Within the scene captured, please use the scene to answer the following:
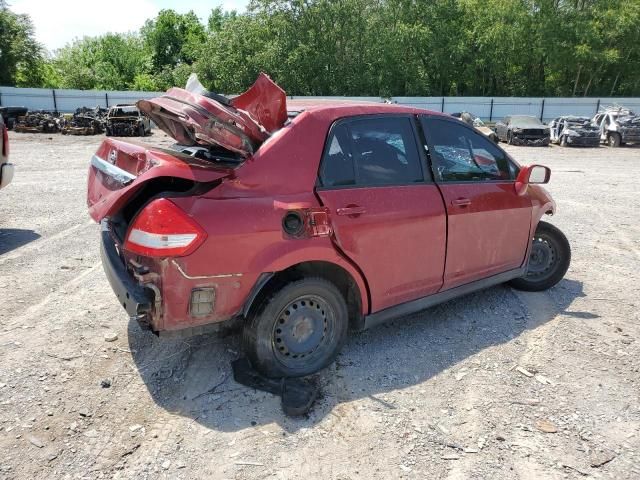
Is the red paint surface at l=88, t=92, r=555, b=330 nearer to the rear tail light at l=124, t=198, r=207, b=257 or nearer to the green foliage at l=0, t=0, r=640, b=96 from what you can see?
the rear tail light at l=124, t=198, r=207, b=257

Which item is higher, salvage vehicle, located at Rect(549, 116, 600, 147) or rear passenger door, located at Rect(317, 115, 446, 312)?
rear passenger door, located at Rect(317, 115, 446, 312)

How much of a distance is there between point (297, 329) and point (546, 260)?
302 centimetres

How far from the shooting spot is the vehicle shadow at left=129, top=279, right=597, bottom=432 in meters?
3.05

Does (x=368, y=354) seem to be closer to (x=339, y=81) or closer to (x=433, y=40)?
(x=339, y=81)

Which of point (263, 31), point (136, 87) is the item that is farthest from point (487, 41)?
point (136, 87)

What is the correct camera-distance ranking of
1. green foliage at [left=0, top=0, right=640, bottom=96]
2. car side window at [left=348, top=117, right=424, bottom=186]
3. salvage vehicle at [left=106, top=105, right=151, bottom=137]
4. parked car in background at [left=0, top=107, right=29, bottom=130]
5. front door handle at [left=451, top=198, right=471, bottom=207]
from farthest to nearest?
1. green foliage at [left=0, top=0, right=640, bottom=96]
2. parked car in background at [left=0, top=107, right=29, bottom=130]
3. salvage vehicle at [left=106, top=105, right=151, bottom=137]
4. front door handle at [left=451, top=198, right=471, bottom=207]
5. car side window at [left=348, top=117, right=424, bottom=186]

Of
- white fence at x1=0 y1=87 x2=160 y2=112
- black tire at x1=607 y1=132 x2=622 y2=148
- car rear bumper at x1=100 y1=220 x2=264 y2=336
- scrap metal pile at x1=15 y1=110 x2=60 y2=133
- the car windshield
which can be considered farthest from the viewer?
white fence at x1=0 y1=87 x2=160 y2=112

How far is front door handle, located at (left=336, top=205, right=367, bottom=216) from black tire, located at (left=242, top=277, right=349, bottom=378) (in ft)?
1.51

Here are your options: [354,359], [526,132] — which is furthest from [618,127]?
[354,359]

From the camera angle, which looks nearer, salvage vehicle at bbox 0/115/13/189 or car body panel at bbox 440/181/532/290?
car body panel at bbox 440/181/532/290

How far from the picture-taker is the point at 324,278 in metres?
3.37

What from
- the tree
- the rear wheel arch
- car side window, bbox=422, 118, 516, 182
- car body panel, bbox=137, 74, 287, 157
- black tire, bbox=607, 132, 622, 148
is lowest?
black tire, bbox=607, 132, 622, 148

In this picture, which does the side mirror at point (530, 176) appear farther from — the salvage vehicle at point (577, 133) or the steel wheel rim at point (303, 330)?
the salvage vehicle at point (577, 133)

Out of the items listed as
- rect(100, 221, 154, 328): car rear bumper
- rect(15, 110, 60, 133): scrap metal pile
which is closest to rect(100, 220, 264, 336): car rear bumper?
rect(100, 221, 154, 328): car rear bumper
